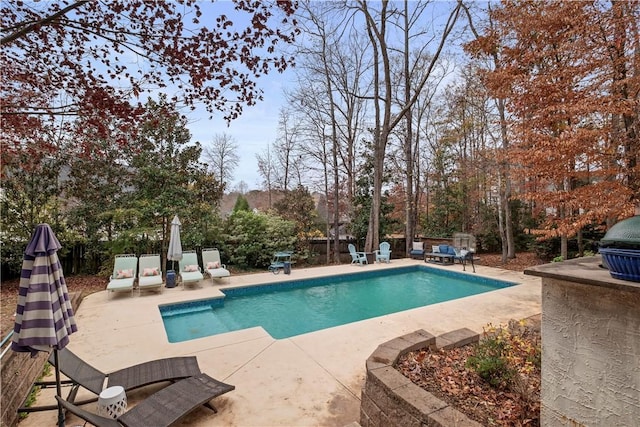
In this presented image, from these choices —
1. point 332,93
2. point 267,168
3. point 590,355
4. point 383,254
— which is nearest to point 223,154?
point 267,168

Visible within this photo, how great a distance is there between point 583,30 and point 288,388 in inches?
311

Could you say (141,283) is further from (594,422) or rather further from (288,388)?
(594,422)

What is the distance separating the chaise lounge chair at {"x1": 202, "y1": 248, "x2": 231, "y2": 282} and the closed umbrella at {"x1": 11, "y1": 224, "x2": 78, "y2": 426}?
5.82 meters

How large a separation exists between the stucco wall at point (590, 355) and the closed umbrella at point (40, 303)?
359 cm

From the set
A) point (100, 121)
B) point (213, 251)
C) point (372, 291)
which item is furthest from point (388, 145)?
point (100, 121)

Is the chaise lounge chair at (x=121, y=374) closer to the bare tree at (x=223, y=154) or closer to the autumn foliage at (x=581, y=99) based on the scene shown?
the autumn foliage at (x=581, y=99)

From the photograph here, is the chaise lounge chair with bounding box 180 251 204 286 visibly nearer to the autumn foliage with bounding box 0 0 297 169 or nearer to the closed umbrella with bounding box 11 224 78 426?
the autumn foliage with bounding box 0 0 297 169

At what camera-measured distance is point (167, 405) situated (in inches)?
107

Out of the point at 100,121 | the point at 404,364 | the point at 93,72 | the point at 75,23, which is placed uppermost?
the point at 75,23

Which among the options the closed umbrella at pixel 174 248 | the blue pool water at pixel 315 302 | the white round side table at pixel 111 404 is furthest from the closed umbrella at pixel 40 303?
the closed umbrella at pixel 174 248

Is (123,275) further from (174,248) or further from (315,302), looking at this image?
(315,302)

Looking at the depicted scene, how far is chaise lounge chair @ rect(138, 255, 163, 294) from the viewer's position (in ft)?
23.9

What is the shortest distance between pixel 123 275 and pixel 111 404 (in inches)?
221

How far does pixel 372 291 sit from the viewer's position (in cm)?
888
